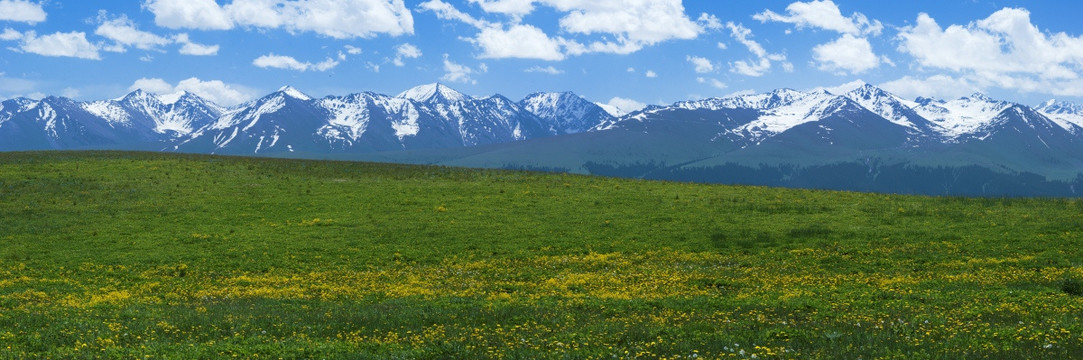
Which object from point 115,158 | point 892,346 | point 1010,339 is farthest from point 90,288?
point 115,158

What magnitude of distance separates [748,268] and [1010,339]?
1862 centimetres

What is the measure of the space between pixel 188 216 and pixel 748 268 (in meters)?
38.9

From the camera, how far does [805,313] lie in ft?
73.2

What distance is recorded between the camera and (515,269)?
120 feet

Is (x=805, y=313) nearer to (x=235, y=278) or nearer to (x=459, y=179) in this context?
(x=235, y=278)

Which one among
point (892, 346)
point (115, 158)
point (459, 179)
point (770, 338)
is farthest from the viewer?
point (115, 158)

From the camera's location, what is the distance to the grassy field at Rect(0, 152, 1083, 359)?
18281 millimetres

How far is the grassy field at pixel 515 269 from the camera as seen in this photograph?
18.3 m

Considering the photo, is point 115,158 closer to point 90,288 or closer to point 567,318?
point 90,288

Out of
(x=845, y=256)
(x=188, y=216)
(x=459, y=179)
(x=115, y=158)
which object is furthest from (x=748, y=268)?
(x=115, y=158)

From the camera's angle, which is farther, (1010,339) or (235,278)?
(235,278)

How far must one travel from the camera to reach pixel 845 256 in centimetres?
3766

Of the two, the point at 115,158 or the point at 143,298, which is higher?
the point at 115,158

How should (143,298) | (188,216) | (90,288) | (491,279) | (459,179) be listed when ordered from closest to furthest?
(143,298) → (90,288) → (491,279) → (188,216) → (459,179)
